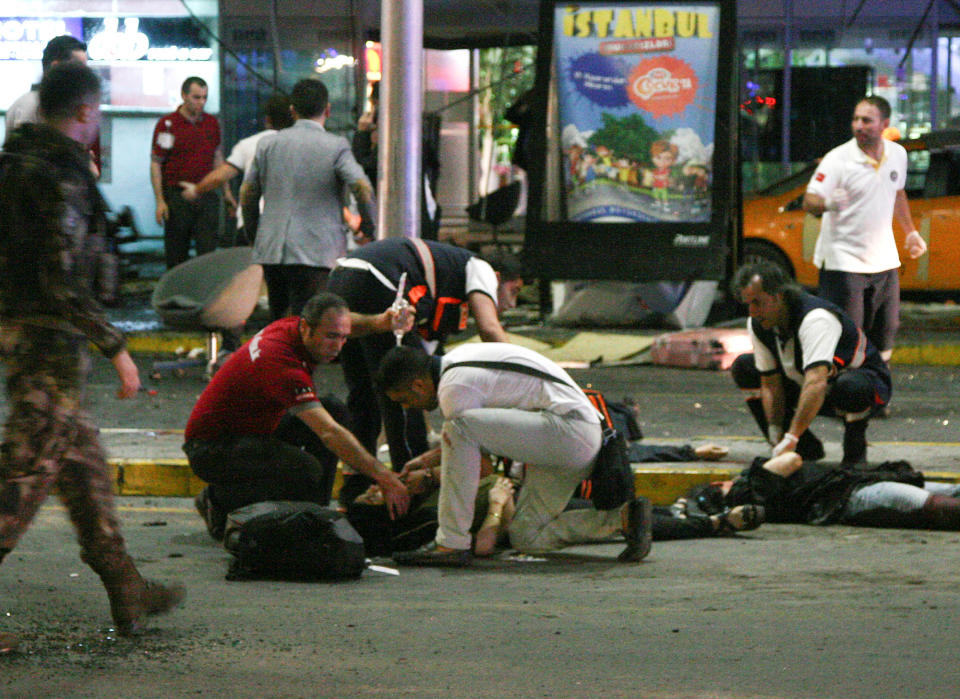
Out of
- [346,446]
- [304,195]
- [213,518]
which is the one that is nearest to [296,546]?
[346,446]

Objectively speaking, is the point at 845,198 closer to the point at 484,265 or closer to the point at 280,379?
the point at 484,265

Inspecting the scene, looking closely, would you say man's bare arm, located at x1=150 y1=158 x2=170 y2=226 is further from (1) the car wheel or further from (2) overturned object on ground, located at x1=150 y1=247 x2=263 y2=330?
(1) the car wheel

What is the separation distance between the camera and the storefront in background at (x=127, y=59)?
17.6 m

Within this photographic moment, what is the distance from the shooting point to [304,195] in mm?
8258

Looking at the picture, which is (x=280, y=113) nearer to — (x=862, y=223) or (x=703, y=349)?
(x=862, y=223)

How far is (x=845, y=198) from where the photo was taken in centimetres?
897

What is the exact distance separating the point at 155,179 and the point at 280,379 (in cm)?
612

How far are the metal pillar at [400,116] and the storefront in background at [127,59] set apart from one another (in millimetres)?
9488

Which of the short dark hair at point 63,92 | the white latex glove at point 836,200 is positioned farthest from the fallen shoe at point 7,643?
the white latex glove at point 836,200

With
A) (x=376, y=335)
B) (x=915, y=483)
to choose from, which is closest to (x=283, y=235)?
(x=376, y=335)

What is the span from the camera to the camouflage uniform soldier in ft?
14.1

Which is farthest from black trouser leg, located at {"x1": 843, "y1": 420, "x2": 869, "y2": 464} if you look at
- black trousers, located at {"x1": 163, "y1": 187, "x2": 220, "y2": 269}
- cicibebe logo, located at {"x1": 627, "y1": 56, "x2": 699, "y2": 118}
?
black trousers, located at {"x1": 163, "y1": 187, "x2": 220, "y2": 269}

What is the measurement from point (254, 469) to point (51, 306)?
2.06 meters

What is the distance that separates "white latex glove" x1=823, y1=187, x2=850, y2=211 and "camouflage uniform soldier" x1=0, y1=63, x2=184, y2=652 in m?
5.52
